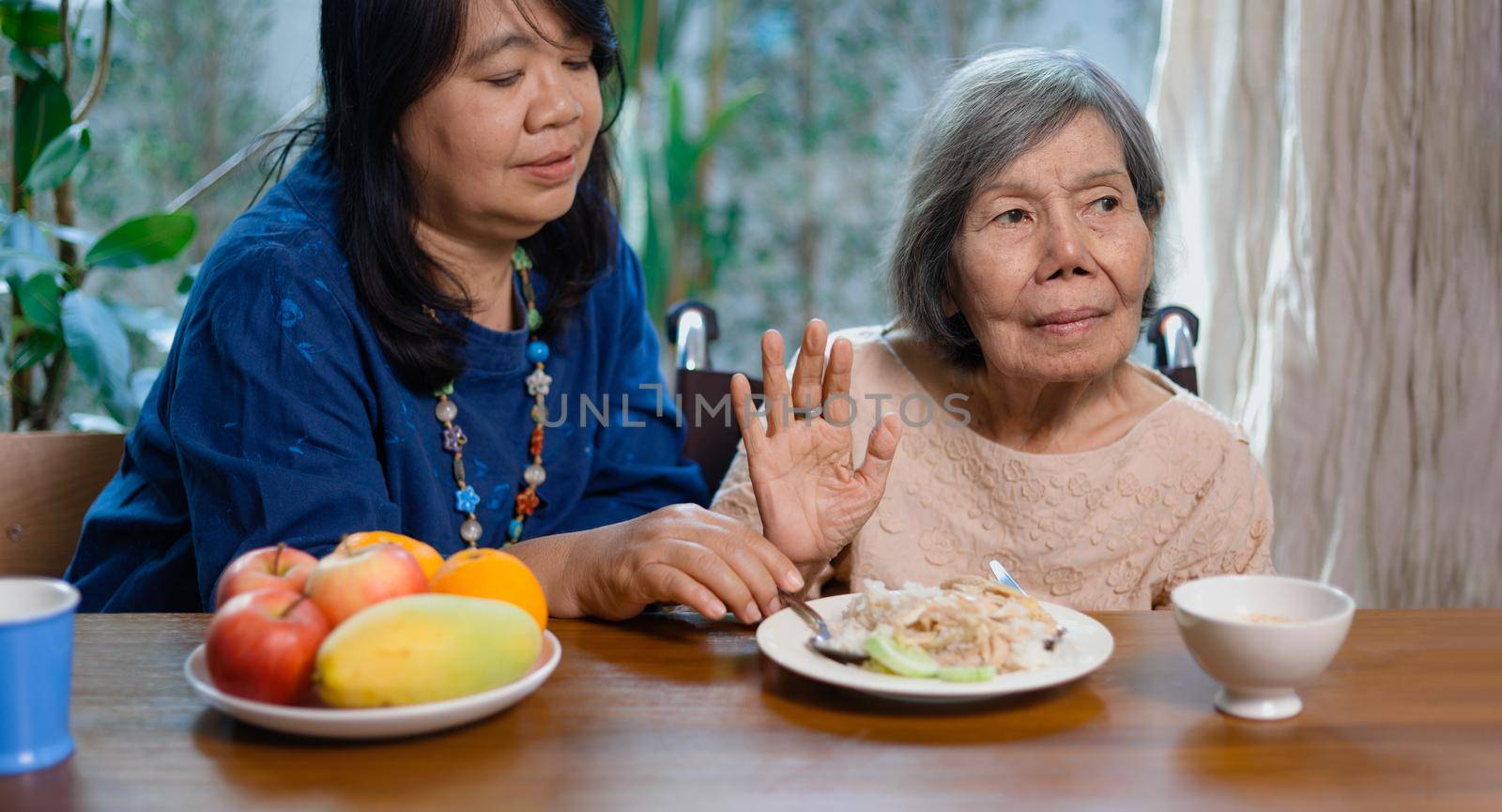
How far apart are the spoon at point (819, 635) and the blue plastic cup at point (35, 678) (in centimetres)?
56

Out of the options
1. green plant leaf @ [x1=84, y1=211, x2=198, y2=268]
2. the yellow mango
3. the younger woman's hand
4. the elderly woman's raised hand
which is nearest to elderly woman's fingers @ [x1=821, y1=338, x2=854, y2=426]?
the elderly woman's raised hand

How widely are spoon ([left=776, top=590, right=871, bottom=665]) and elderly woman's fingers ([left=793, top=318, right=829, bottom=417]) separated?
224mm

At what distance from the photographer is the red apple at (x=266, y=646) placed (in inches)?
36.1

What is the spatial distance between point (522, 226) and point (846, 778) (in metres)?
0.96

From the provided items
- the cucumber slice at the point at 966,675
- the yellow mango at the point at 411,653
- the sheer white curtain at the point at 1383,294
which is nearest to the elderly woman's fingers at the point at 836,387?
the cucumber slice at the point at 966,675

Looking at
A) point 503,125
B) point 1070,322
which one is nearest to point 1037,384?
point 1070,322

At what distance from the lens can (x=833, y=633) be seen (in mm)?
1141

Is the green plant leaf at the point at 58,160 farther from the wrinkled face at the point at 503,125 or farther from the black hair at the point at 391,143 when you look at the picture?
the wrinkled face at the point at 503,125

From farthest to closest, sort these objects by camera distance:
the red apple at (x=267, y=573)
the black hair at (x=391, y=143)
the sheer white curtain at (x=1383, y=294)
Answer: the sheer white curtain at (x=1383, y=294), the black hair at (x=391, y=143), the red apple at (x=267, y=573)

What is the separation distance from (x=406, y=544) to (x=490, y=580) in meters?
0.12

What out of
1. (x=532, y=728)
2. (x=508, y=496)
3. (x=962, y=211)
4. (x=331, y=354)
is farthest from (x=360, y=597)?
(x=962, y=211)

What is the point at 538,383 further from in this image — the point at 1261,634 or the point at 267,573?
the point at 1261,634

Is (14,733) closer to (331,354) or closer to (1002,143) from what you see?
(331,354)

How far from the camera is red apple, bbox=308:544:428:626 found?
0.94 meters
